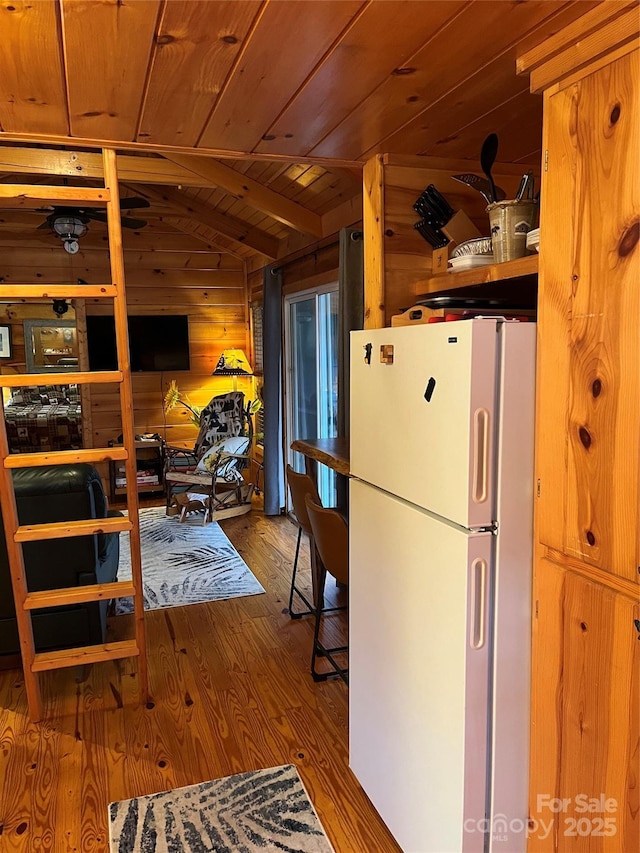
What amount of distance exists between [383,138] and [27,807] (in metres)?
2.49

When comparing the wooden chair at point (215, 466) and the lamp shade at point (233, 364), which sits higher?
the lamp shade at point (233, 364)

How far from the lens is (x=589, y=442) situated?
124 centimetres

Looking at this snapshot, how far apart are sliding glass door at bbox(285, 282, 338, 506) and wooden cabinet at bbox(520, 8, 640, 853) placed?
118 inches

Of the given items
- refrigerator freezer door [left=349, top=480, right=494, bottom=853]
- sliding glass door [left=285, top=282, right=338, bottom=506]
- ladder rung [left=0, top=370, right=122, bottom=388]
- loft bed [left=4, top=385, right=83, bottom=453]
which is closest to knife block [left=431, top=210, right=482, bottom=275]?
refrigerator freezer door [left=349, top=480, right=494, bottom=853]

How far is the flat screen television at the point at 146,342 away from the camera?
619 cm

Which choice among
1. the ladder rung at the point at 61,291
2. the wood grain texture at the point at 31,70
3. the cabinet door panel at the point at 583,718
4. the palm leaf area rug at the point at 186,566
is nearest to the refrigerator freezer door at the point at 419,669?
the cabinet door panel at the point at 583,718

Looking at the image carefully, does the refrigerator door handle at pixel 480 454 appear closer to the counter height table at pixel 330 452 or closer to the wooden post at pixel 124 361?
the counter height table at pixel 330 452

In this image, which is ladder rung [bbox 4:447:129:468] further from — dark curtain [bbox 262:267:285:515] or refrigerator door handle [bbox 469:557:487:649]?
dark curtain [bbox 262:267:285:515]

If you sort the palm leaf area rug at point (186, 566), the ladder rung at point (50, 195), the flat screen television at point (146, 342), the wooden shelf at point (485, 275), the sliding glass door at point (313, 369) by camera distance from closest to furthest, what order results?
the wooden shelf at point (485, 275) < the ladder rung at point (50, 195) < the palm leaf area rug at point (186, 566) < the sliding glass door at point (313, 369) < the flat screen television at point (146, 342)

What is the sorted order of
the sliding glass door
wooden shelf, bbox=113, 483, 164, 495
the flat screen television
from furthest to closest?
wooden shelf, bbox=113, 483, 164, 495, the flat screen television, the sliding glass door

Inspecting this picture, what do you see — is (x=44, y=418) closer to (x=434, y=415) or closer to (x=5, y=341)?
(x=5, y=341)

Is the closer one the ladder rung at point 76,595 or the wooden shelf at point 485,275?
the wooden shelf at point 485,275

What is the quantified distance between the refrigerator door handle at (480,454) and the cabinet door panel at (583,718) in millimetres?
217

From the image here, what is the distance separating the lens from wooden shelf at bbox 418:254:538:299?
1.47 metres
